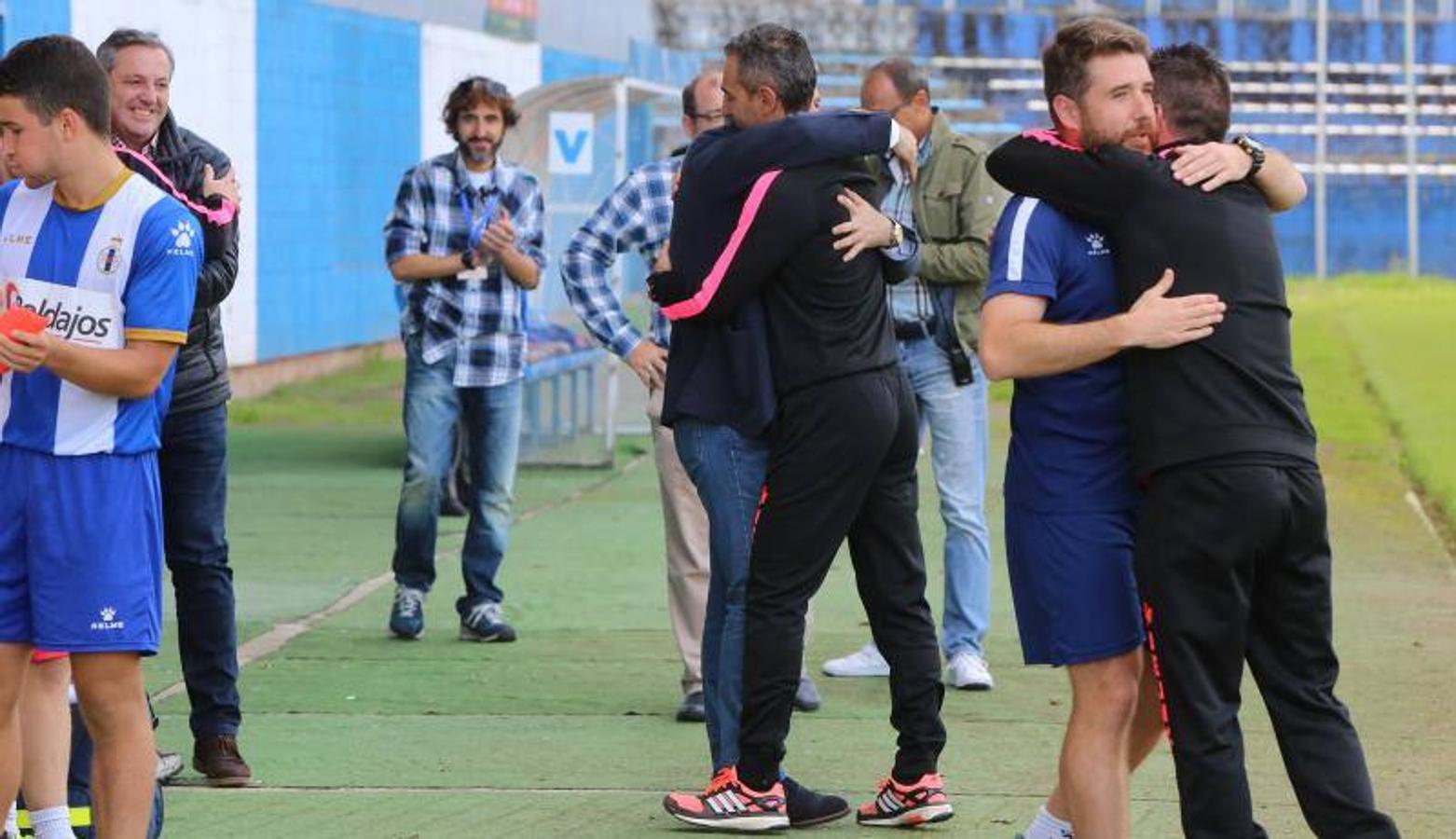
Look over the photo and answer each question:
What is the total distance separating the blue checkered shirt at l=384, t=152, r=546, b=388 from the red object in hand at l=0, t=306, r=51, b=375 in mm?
4376

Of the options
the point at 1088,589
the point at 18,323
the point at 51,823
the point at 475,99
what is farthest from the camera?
the point at 475,99

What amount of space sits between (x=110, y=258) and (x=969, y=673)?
13.1ft

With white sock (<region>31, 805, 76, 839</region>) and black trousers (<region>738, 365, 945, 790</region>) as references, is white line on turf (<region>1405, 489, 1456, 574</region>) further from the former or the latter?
white sock (<region>31, 805, 76, 839</region>)

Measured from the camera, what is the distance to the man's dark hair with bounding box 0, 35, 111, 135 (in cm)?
548

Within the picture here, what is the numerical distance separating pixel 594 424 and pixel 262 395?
4.36 m

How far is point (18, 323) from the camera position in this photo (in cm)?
540

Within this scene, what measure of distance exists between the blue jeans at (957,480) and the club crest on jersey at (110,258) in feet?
12.2

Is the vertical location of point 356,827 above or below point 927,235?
below

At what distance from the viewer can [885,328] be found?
22.6 ft

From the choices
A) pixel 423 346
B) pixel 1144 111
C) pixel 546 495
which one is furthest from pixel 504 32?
pixel 1144 111

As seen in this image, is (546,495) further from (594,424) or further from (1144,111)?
(1144,111)

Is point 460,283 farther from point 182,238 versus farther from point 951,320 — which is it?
point 182,238

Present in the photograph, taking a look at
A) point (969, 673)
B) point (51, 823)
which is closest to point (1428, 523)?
point (969, 673)

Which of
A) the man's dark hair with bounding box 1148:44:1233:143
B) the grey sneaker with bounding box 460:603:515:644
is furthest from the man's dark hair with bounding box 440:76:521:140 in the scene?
the man's dark hair with bounding box 1148:44:1233:143
